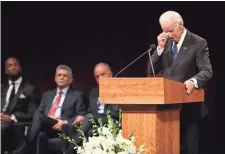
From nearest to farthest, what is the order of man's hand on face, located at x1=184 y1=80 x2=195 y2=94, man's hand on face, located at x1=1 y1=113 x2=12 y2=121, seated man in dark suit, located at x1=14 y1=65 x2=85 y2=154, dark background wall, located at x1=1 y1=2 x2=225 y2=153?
man's hand on face, located at x1=184 y1=80 x2=195 y2=94 → seated man in dark suit, located at x1=14 y1=65 x2=85 y2=154 → man's hand on face, located at x1=1 y1=113 x2=12 y2=121 → dark background wall, located at x1=1 y1=2 x2=225 y2=153

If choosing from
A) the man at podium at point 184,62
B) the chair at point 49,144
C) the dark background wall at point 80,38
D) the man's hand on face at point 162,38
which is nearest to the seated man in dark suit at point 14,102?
the chair at point 49,144

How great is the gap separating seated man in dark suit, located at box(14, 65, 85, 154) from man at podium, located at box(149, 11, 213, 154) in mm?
1697

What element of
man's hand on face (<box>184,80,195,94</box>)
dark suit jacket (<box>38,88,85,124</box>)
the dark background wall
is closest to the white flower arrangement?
man's hand on face (<box>184,80,195,94</box>)

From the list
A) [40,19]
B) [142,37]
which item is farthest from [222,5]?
[40,19]

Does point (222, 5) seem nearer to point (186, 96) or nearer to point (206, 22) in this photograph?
point (206, 22)

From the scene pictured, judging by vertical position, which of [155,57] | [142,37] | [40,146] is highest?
[142,37]

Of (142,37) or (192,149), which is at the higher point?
(142,37)

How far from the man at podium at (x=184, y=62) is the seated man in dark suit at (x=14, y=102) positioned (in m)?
2.18

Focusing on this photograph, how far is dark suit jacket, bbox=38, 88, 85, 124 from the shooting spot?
5.72 metres

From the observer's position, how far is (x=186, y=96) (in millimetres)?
3699

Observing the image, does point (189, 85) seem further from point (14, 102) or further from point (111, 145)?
point (14, 102)

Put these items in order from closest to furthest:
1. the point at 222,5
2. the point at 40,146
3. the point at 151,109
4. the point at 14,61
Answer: the point at 151,109 → the point at 40,146 → the point at 14,61 → the point at 222,5

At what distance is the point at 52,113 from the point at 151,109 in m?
2.49

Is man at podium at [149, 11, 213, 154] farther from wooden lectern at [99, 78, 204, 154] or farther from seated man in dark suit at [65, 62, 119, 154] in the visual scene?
seated man in dark suit at [65, 62, 119, 154]
